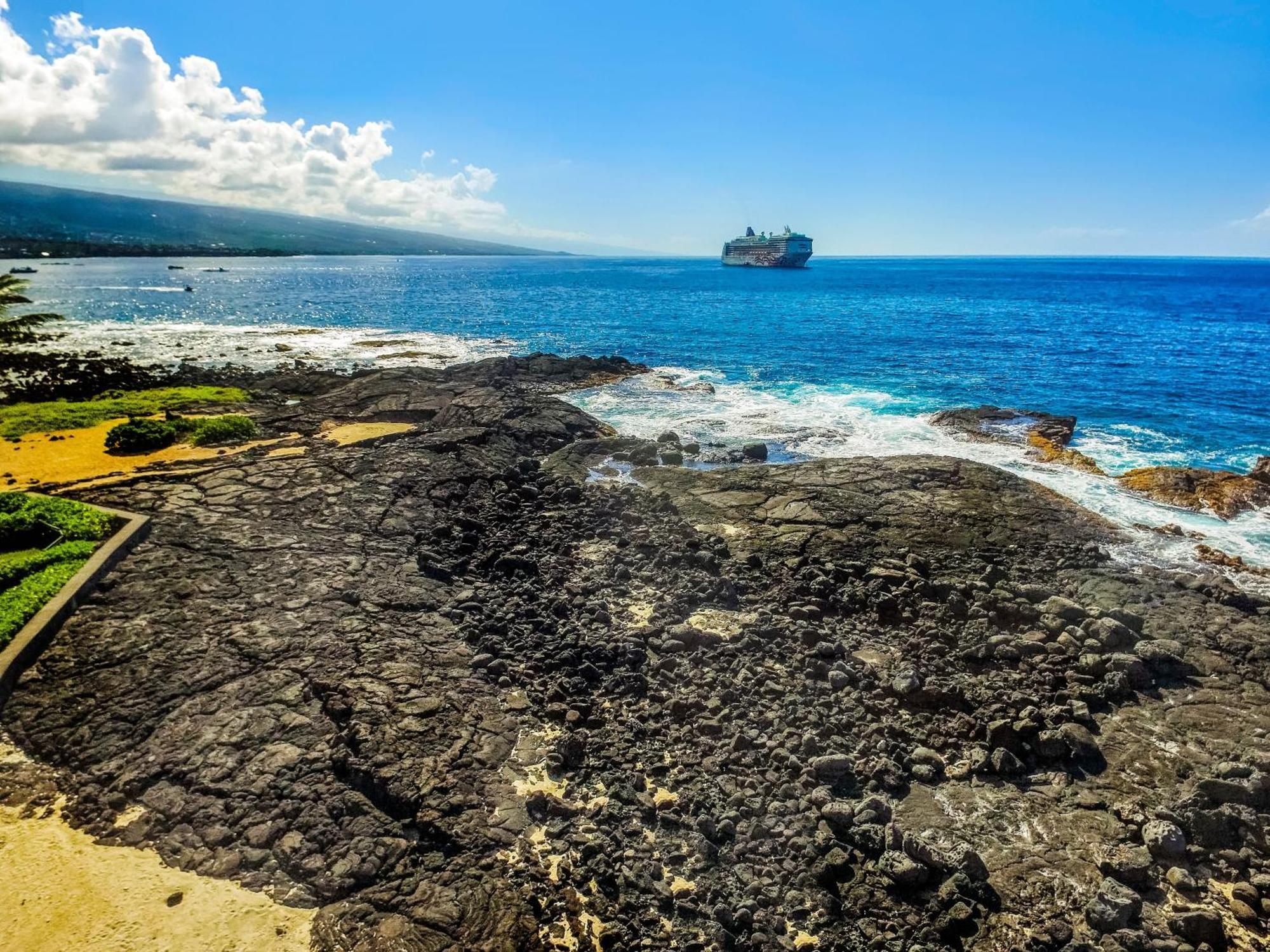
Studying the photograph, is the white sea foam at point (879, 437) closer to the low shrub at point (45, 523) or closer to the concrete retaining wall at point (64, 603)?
the concrete retaining wall at point (64, 603)

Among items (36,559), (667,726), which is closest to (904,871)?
(667,726)

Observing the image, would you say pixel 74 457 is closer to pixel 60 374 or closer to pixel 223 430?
pixel 223 430

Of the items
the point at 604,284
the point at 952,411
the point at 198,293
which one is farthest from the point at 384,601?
the point at 604,284

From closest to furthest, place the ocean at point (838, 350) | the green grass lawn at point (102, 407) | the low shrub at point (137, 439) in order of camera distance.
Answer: the low shrub at point (137, 439)
the green grass lawn at point (102, 407)
the ocean at point (838, 350)

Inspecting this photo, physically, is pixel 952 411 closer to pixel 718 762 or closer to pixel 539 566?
pixel 539 566

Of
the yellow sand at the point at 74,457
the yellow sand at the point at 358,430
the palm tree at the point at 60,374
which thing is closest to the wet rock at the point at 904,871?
the yellow sand at the point at 358,430

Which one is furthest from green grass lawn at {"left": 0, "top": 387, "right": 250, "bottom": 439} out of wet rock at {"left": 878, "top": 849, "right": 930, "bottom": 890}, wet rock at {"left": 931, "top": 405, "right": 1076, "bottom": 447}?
wet rock at {"left": 931, "top": 405, "right": 1076, "bottom": 447}
